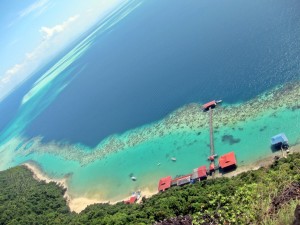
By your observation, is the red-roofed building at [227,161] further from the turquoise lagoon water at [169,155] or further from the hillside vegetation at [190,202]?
the hillside vegetation at [190,202]

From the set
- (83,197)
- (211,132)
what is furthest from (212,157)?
(83,197)

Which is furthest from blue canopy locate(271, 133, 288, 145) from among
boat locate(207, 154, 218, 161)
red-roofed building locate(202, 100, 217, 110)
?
red-roofed building locate(202, 100, 217, 110)

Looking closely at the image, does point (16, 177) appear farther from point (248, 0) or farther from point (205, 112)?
point (248, 0)

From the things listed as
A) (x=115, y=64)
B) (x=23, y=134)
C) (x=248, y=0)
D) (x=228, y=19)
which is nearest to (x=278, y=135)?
(x=228, y=19)

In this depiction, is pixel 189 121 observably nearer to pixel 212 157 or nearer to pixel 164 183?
pixel 212 157

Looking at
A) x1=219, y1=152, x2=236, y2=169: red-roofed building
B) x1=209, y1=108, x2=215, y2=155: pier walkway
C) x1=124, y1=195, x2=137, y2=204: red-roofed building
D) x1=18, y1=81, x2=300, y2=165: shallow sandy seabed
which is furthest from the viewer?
x1=18, y1=81, x2=300, y2=165: shallow sandy seabed

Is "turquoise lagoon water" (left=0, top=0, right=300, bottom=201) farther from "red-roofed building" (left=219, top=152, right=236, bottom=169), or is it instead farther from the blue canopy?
"red-roofed building" (left=219, top=152, right=236, bottom=169)
